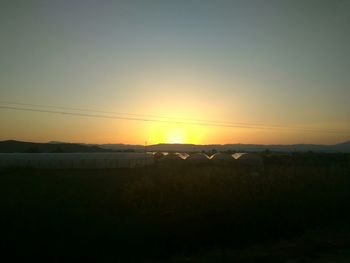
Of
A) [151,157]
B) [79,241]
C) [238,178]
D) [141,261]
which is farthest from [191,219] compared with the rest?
[151,157]

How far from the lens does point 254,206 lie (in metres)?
13.5

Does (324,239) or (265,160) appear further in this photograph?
(265,160)

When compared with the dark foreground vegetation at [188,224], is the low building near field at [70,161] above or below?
above

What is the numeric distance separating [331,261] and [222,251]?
9.32 ft

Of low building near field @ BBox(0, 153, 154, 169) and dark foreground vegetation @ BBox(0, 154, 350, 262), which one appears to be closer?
dark foreground vegetation @ BBox(0, 154, 350, 262)

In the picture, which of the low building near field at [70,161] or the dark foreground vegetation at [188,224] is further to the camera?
the low building near field at [70,161]

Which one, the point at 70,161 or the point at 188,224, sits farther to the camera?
the point at 70,161

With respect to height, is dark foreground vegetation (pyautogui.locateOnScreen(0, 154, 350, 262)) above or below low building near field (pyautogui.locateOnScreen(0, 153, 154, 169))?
below

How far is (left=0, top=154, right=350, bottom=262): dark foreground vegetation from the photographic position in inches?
382

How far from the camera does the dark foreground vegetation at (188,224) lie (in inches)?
382

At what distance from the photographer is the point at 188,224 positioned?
11.4 metres

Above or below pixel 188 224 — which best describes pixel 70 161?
above

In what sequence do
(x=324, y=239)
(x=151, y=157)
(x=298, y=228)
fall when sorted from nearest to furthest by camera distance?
(x=324, y=239)
(x=298, y=228)
(x=151, y=157)

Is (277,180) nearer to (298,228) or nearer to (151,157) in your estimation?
(298,228)
